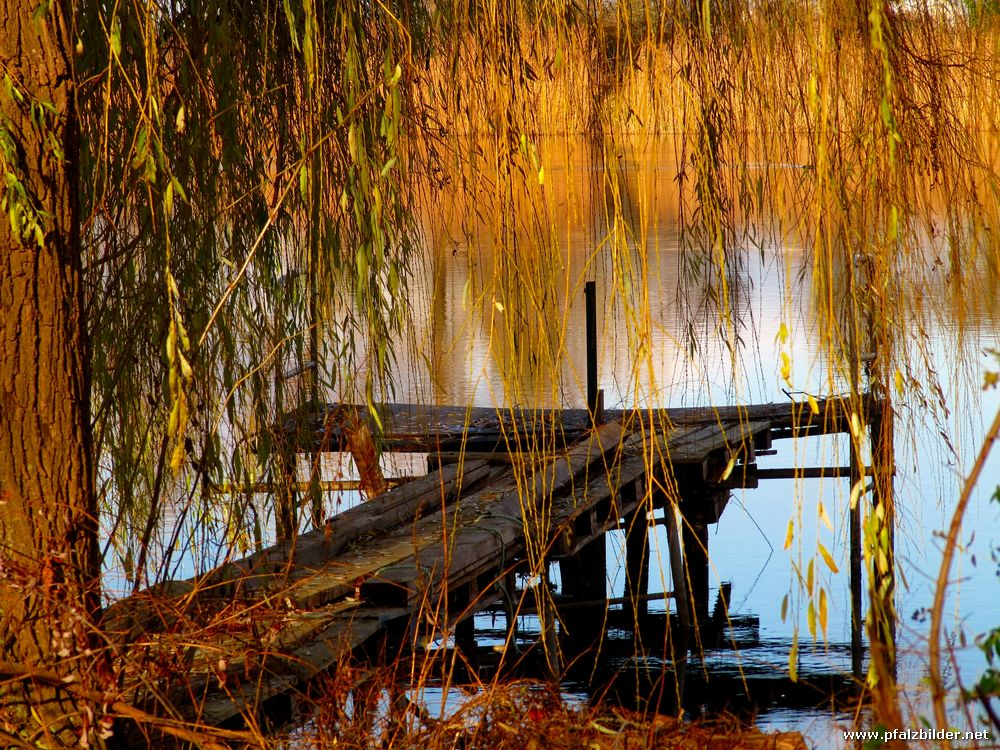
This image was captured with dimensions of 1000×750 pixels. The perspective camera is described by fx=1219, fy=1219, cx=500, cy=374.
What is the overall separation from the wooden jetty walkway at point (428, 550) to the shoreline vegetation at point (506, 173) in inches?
5.5

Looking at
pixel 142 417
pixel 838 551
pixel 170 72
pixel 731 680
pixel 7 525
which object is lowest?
pixel 731 680

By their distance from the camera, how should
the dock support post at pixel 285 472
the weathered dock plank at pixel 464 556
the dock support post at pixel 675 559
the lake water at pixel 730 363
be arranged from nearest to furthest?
the lake water at pixel 730 363 → the dock support post at pixel 285 472 → the weathered dock plank at pixel 464 556 → the dock support post at pixel 675 559

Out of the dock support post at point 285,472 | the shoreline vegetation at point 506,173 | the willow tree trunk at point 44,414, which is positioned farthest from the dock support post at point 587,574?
the willow tree trunk at point 44,414

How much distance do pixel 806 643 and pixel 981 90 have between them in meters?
8.12

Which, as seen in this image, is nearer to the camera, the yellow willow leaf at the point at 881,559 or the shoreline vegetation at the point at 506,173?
the yellow willow leaf at the point at 881,559

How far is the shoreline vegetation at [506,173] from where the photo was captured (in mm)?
2338

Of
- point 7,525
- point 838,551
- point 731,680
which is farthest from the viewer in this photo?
point 838,551

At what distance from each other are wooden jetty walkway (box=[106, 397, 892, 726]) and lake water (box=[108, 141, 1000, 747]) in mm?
193

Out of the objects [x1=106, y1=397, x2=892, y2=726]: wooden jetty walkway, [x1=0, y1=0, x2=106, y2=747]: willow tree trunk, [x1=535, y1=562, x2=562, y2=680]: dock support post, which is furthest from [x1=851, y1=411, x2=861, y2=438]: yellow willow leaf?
[x1=0, y1=0, x2=106, y2=747]: willow tree trunk

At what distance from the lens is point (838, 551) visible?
10406 millimetres

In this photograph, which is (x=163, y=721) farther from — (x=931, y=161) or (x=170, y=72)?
(x=931, y=161)

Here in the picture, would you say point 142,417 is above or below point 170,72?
below

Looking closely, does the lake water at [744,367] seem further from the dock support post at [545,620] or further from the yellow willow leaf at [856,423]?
the dock support post at [545,620]

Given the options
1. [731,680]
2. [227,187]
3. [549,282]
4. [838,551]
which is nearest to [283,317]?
[227,187]
